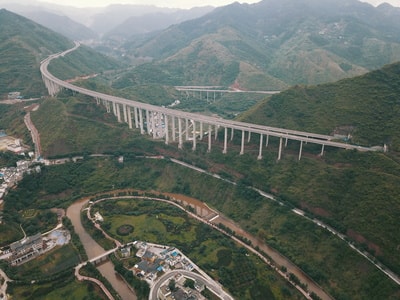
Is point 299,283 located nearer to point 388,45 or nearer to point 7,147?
point 7,147

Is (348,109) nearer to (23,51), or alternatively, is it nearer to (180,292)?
(180,292)

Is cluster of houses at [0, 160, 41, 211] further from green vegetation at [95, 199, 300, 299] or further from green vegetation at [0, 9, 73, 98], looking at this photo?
green vegetation at [0, 9, 73, 98]

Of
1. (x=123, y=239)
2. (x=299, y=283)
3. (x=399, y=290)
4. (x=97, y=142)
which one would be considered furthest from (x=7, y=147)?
(x=399, y=290)

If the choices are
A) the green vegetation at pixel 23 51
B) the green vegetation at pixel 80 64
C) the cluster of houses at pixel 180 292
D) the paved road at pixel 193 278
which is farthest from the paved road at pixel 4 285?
the green vegetation at pixel 80 64

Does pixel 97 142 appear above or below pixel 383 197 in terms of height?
below

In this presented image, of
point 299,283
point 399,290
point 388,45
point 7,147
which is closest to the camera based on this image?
point 399,290

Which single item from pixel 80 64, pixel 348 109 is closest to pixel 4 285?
pixel 348 109
